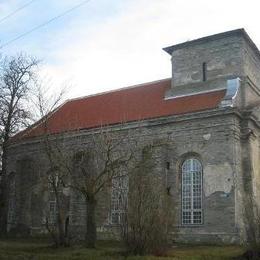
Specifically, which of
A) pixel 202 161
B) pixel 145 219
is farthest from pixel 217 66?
pixel 145 219

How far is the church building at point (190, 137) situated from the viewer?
2769 centimetres

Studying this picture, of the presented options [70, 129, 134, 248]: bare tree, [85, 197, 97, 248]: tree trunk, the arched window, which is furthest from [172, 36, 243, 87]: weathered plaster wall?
[85, 197, 97, 248]: tree trunk

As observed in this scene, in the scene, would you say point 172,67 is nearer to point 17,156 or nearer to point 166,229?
point 17,156

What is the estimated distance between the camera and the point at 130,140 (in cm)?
3088

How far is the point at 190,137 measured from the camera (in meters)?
29.3

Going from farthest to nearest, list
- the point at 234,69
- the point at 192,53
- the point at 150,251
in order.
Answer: the point at 192,53
the point at 234,69
the point at 150,251

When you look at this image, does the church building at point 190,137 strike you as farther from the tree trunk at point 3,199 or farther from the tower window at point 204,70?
the tree trunk at point 3,199

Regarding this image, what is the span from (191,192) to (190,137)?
10.8ft

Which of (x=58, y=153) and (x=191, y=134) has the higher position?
(x=191, y=134)

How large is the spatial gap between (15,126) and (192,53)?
513 inches

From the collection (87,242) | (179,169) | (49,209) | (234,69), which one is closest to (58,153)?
(87,242)

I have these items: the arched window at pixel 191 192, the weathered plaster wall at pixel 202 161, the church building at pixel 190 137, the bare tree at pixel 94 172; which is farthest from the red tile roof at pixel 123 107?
the bare tree at pixel 94 172

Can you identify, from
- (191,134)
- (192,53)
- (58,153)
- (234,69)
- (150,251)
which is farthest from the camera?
(192,53)

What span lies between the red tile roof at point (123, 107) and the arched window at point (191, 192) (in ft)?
11.0
